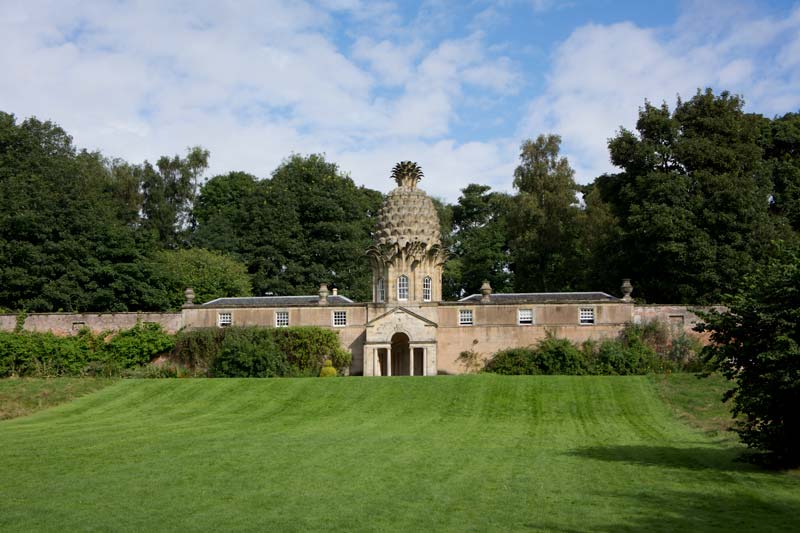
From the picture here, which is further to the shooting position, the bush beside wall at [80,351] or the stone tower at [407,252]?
the stone tower at [407,252]

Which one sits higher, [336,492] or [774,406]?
[774,406]

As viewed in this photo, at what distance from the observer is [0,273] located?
5225cm

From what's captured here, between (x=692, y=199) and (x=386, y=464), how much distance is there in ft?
107

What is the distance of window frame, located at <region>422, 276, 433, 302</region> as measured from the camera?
45719 millimetres

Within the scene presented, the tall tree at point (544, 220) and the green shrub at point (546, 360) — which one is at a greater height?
the tall tree at point (544, 220)

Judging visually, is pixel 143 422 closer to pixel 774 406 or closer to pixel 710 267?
pixel 774 406

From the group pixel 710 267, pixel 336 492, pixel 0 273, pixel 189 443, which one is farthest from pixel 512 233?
pixel 336 492

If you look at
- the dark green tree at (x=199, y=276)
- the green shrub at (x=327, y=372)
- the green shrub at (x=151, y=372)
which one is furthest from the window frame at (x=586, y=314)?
the dark green tree at (x=199, y=276)

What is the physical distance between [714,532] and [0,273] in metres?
48.2

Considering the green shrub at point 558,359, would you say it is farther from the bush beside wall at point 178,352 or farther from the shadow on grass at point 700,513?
the shadow on grass at point 700,513

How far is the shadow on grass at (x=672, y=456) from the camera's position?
67.9ft

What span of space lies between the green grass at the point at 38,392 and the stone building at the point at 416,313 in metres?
8.44

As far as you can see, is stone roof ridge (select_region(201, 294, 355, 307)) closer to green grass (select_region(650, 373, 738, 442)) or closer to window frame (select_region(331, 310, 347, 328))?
window frame (select_region(331, 310, 347, 328))

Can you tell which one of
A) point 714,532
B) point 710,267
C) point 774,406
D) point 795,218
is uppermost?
point 795,218
